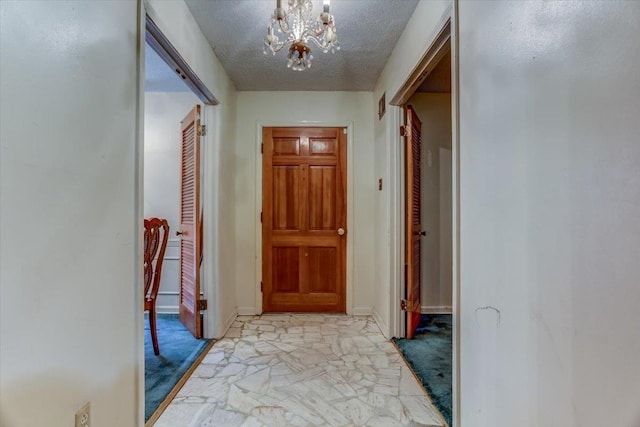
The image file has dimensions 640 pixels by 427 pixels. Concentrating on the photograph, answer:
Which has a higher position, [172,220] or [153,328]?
[172,220]

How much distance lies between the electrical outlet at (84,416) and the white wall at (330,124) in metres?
2.40

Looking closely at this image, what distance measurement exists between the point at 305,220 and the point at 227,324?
132cm

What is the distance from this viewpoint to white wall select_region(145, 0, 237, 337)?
2291 mm

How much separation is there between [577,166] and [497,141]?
39 cm

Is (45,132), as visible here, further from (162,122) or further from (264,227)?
(162,122)

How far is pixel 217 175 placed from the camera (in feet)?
9.39

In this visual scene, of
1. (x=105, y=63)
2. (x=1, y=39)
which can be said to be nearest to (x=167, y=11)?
(x=105, y=63)

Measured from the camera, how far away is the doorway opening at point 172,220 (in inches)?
83.6

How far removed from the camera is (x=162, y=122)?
359 cm

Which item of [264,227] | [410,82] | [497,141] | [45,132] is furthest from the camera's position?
[264,227]

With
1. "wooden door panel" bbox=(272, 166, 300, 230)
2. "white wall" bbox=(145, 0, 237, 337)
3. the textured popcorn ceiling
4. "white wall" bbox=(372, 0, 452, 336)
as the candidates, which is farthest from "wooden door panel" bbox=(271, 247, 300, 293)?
the textured popcorn ceiling

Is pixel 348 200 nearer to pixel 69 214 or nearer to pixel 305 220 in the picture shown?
pixel 305 220

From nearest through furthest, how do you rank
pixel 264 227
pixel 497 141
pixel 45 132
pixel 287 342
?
1. pixel 45 132
2. pixel 497 141
3. pixel 287 342
4. pixel 264 227

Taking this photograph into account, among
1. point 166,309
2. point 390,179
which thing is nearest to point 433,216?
point 390,179
